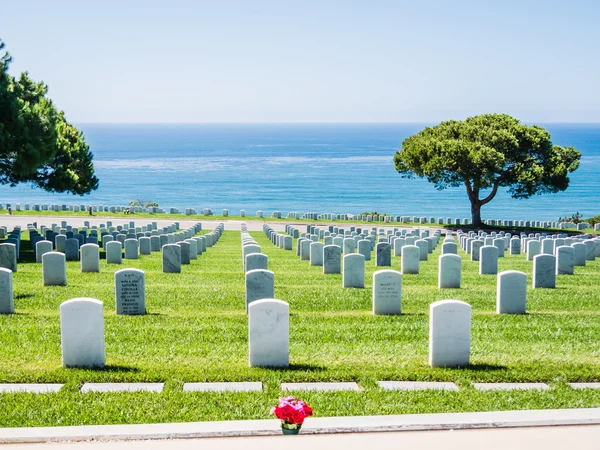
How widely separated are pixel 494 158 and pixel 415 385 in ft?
124

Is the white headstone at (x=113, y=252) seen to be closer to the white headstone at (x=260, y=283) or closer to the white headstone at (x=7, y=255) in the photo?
the white headstone at (x=7, y=255)

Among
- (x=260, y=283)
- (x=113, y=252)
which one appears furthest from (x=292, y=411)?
(x=113, y=252)

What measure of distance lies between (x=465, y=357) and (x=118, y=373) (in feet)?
15.6

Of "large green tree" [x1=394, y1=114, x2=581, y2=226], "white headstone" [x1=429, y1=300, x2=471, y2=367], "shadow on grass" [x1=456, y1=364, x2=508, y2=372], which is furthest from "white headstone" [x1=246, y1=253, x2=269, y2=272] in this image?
"large green tree" [x1=394, y1=114, x2=581, y2=226]

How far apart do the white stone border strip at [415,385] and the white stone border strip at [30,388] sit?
4.01 m

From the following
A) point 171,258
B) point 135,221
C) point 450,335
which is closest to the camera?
point 450,335

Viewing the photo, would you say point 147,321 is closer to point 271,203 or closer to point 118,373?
point 118,373

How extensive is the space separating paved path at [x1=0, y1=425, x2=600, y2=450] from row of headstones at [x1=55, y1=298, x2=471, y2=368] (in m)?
2.82

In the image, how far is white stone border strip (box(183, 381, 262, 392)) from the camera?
8.78m

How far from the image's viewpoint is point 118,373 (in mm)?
9430

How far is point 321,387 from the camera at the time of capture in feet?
29.5

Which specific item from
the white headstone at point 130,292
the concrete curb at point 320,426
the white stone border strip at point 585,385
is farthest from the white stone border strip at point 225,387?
the white headstone at point 130,292

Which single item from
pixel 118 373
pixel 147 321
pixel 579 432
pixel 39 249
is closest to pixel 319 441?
pixel 579 432

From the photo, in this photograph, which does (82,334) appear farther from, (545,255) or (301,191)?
(301,191)
